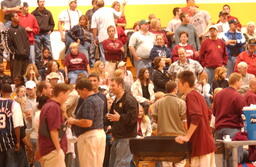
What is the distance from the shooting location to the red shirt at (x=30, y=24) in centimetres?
1923

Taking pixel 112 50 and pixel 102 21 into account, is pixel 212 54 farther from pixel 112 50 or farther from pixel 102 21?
pixel 102 21

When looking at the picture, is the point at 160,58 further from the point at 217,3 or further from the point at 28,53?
the point at 217,3

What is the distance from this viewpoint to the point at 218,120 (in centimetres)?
1248

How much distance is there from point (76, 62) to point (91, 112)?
23.4 ft

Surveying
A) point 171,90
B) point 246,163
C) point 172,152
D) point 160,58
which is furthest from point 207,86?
point 172,152

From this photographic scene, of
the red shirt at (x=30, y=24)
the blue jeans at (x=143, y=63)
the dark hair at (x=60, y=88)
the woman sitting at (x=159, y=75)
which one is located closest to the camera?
the dark hair at (x=60, y=88)

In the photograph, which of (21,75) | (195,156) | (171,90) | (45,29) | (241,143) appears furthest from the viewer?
(45,29)

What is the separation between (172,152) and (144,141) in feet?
1.42

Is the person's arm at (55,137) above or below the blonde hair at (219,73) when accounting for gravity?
above

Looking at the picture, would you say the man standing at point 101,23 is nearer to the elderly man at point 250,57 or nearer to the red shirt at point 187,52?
the red shirt at point 187,52

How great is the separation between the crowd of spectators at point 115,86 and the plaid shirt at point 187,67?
0.03 m

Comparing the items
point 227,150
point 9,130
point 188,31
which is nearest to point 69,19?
point 188,31

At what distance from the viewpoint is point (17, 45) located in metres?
18.2

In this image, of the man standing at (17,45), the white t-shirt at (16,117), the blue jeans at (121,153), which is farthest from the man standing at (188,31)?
the white t-shirt at (16,117)
